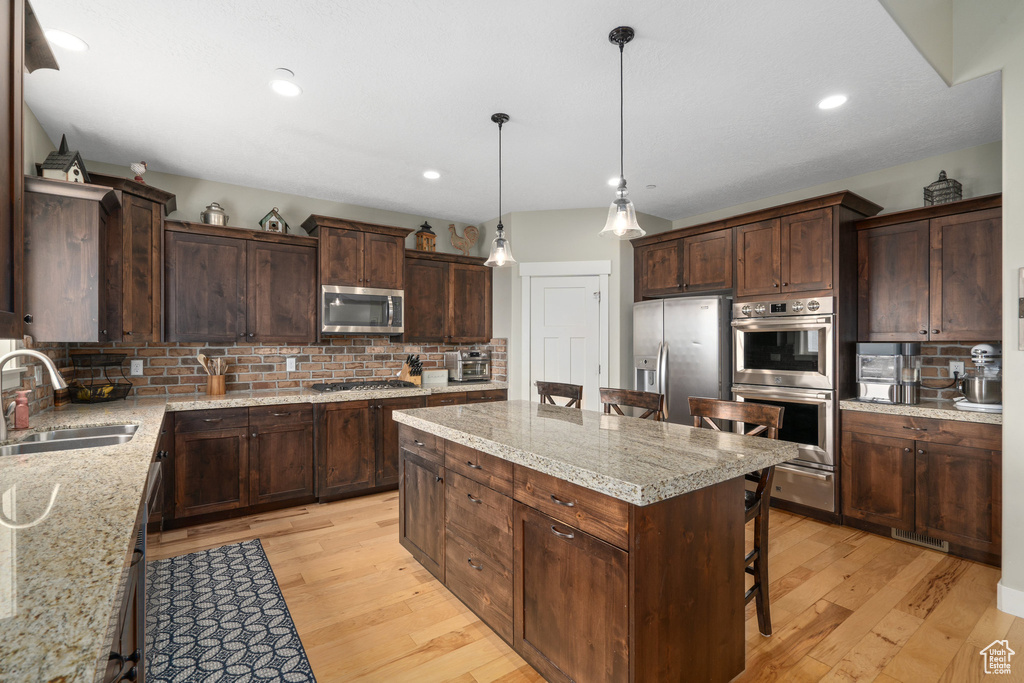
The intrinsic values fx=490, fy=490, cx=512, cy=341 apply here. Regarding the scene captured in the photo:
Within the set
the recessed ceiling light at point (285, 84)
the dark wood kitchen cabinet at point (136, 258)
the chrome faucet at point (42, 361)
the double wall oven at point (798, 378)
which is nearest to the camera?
the chrome faucet at point (42, 361)

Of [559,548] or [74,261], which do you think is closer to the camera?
[559,548]

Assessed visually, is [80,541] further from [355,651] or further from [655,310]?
[655,310]

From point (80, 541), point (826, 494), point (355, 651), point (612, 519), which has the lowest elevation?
point (355, 651)

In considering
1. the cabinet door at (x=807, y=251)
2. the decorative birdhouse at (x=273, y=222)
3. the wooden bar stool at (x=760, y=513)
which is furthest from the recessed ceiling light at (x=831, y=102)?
the decorative birdhouse at (x=273, y=222)

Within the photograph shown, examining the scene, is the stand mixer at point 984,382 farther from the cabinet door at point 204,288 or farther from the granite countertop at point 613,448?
the cabinet door at point 204,288

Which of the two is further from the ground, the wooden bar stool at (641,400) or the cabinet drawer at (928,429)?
the wooden bar stool at (641,400)

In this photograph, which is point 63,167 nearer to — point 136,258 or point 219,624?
point 136,258

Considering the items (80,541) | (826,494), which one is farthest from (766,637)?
(80,541)

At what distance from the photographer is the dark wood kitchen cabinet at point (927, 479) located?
288 cm

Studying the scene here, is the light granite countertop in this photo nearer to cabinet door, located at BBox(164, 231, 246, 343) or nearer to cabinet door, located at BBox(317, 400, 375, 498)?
cabinet door, located at BBox(164, 231, 246, 343)

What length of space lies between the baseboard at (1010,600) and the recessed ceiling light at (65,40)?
16.4 ft

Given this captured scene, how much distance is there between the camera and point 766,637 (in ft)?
7.15

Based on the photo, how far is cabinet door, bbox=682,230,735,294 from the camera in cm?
415

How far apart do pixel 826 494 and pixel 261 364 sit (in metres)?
4.58
